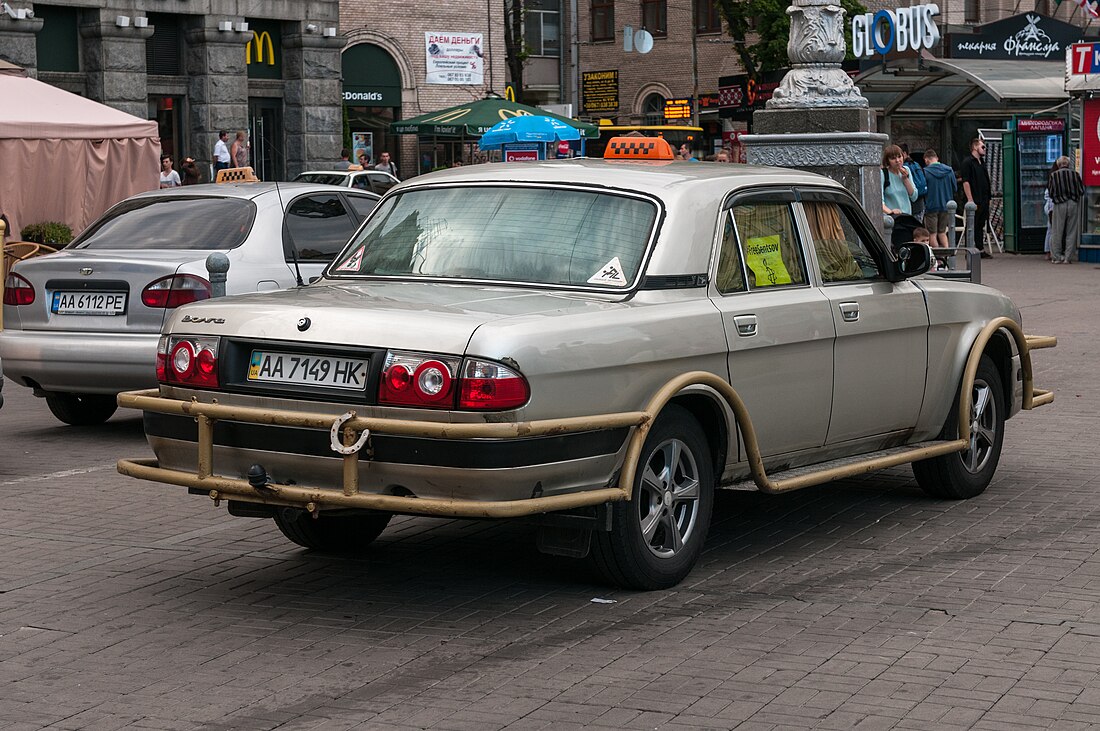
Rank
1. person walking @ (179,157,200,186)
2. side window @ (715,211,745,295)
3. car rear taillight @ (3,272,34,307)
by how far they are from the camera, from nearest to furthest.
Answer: side window @ (715,211,745,295), car rear taillight @ (3,272,34,307), person walking @ (179,157,200,186)

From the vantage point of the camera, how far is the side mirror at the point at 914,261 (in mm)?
7863

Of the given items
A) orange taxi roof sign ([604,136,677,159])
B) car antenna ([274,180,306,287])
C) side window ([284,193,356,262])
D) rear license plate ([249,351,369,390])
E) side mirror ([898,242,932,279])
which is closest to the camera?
rear license plate ([249,351,369,390])

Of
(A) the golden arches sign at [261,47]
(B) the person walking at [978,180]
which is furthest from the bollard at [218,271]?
(A) the golden arches sign at [261,47]

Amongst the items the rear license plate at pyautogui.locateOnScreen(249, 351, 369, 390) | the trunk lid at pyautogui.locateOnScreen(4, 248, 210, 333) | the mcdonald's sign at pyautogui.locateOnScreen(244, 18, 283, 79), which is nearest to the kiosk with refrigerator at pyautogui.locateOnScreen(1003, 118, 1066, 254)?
the mcdonald's sign at pyautogui.locateOnScreen(244, 18, 283, 79)

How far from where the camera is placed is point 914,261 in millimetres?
7918

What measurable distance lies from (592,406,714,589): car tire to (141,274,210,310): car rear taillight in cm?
478

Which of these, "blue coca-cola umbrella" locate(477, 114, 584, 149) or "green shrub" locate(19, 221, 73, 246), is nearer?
"green shrub" locate(19, 221, 73, 246)

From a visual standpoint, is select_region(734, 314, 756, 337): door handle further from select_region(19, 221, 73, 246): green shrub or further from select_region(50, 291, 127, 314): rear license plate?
select_region(19, 221, 73, 246): green shrub

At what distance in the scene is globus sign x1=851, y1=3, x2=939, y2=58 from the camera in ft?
106

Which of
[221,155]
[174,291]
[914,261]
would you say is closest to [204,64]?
[221,155]

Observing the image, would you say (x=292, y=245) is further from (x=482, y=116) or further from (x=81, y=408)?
(x=482, y=116)

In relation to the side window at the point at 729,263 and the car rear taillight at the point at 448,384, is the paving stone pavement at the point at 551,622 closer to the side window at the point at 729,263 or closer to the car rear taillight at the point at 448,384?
the car rear taillight at the point at 448,384

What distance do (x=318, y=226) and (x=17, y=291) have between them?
199 centimetres

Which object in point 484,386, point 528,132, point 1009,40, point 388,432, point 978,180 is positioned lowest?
point 388,432
